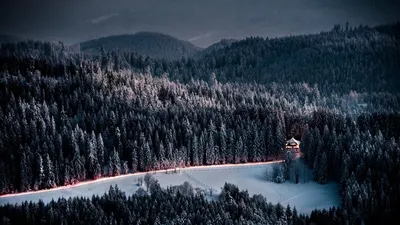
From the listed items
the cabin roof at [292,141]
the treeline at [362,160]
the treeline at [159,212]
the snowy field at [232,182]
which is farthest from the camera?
the cabin roof at [292,141]

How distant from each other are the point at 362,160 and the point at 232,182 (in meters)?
35.4

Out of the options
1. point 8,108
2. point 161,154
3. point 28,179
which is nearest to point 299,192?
point 161,154

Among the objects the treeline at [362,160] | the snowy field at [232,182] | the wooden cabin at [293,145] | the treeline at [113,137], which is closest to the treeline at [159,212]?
the treeline at [362,160]

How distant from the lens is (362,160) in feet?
463

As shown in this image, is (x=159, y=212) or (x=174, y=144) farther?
(x=174, y=144)

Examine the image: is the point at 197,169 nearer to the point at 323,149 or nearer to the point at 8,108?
the point at 323,149

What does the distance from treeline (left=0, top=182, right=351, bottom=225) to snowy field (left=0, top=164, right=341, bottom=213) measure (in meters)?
16.0

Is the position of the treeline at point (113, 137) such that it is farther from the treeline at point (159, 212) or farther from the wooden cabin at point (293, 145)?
the treeline at point (159, 212)

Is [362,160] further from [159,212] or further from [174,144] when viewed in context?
[174,144]

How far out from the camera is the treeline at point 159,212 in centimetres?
11375

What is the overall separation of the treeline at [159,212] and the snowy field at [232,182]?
16.0 meters

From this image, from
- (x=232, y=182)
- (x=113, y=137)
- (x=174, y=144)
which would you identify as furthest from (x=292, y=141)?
(x=113, y=137)

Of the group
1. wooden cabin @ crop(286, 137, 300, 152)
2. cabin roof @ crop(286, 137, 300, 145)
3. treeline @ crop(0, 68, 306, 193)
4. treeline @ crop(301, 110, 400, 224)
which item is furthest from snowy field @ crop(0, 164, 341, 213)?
cabin roof @ crop(286, 137, 300, 145)

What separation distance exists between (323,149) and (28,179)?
269 feet
